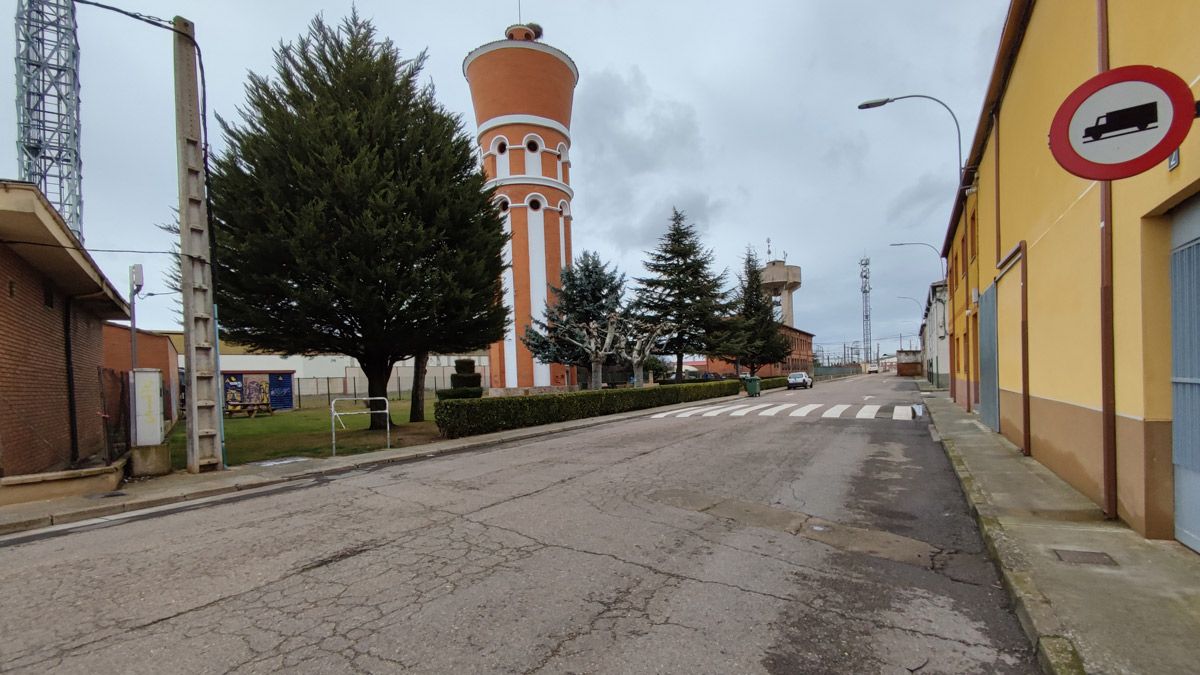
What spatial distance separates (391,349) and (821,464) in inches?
478

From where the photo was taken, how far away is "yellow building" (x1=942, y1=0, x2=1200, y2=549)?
13.9ft

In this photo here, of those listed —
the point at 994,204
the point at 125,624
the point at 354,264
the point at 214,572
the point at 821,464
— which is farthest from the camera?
the point at 354,264

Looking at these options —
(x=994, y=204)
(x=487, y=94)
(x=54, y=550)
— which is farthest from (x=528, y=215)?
(x=54, y=550)

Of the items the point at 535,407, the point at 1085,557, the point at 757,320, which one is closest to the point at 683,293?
the point at 757,320

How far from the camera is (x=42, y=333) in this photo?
10.4m

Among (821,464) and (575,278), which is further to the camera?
(575,278)

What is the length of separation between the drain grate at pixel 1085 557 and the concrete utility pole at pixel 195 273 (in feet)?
37.8

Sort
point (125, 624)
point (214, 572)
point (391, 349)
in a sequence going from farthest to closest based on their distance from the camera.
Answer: point (391, 349) → point (214, 572) → point (125, 624)

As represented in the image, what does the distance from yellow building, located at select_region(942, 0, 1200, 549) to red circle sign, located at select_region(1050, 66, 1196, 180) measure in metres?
0.50

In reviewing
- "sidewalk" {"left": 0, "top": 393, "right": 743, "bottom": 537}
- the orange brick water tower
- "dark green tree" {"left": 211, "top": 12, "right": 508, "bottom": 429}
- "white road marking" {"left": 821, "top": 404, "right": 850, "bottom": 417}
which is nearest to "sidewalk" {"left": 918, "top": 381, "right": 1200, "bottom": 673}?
"sidewalk" {"left": 0, "top": 393, "right": 743, "bottom": 537}

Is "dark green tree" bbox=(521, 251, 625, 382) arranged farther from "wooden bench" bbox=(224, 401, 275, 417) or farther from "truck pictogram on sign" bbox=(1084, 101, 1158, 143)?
"truck pictogram on sign" bbox=(1084, 101, 1158, 143)

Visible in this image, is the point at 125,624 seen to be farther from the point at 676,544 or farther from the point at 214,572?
the point at 676,544

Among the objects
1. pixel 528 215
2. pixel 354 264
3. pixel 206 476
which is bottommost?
pixel 206 476

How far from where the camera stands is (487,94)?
34125 millimetres
